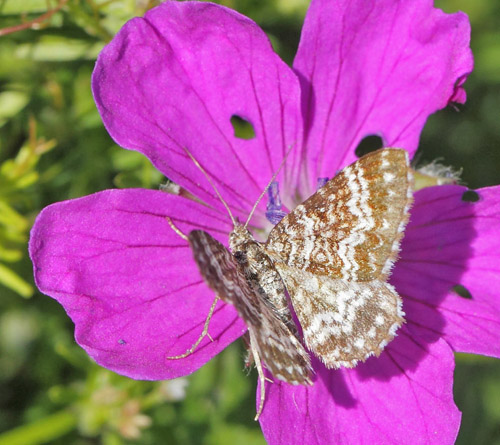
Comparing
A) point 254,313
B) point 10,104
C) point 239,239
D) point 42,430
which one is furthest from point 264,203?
point 42,430

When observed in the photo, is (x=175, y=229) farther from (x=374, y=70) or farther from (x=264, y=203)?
(x=374, y=70)

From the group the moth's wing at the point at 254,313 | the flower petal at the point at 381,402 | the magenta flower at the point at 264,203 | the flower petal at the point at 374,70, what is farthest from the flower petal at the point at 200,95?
the flower petal at the point at 381,402

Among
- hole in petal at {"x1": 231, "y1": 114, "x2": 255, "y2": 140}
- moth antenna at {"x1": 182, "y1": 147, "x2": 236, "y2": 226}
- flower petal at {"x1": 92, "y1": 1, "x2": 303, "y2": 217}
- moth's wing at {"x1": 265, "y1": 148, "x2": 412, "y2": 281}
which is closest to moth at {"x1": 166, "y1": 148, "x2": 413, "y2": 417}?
moth's wing at {"x1": 265, "y1": 148, "x2": 412, "y2": 281}

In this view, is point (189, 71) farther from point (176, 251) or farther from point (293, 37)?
point (293, 37)

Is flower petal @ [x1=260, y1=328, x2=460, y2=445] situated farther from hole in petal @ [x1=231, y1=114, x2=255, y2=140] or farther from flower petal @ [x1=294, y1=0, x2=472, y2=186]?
hole in petal @ [x1=231, y1=114, x2=255, y2=140]

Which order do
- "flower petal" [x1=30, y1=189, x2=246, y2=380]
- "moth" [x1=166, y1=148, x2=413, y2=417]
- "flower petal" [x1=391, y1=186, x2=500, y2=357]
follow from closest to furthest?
"moth" [x1=166, y1=148, x2=413, y2=417], "flower petal" [x1=30, y1=189, x2=246, y2=380], "flower petal" [x1=391, y1=186, x2=500, y2=357]

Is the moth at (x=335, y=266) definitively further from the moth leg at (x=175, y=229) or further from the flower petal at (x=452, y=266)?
the flower petal at (x=452, y=266)

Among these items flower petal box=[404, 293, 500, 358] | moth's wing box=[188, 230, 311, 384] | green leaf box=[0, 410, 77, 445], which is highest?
moth's wing box=[188, 230, 311, 384]
